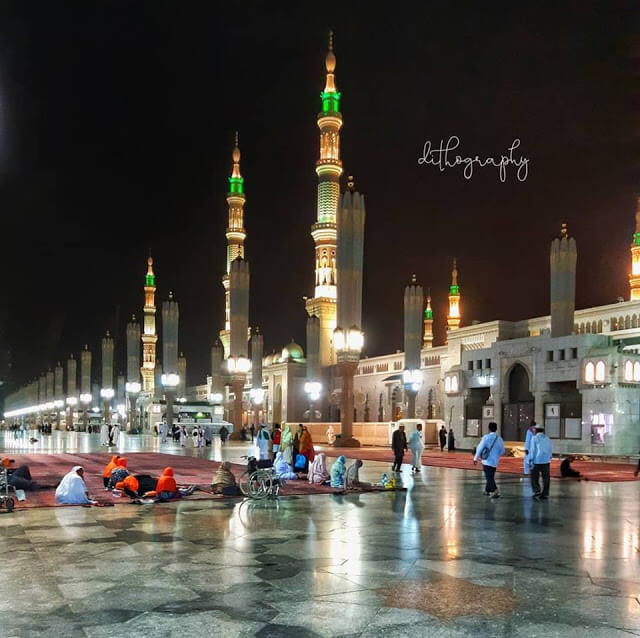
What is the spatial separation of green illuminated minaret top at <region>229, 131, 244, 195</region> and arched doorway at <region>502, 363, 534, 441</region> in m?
51.7

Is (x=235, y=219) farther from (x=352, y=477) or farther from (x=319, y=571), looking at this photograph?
(x=319, y=571)

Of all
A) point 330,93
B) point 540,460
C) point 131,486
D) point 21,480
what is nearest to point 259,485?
point 131,486

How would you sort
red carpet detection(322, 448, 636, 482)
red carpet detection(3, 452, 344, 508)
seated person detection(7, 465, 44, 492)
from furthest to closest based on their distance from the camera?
red carpet detection(322, 448, 636, 482)
seated person detection(7, 465, 44, 492)
red carpet detection(3, 452, 344, 508)

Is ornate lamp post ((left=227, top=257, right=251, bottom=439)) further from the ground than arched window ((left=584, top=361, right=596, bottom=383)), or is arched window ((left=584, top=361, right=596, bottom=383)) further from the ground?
ornate lamp post ((left=227, top=257, right=251, bottom=439))

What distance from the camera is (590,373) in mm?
26469

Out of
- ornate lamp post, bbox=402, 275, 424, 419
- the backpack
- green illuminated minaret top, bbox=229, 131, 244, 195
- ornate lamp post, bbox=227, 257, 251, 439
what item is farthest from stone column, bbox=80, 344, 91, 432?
the backpack

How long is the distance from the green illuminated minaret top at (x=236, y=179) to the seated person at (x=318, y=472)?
65202 millimetres

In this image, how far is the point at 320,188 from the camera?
5941 cm

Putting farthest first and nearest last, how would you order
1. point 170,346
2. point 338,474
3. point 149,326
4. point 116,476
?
point 149,326 < point 170,346 < point 338,474 < point 116,476

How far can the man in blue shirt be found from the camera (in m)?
12.6

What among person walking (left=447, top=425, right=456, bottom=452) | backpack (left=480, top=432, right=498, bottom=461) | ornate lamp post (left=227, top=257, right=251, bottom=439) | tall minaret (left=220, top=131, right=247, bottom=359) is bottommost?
person walking (left=447, top=425, right=456, bottom=452)

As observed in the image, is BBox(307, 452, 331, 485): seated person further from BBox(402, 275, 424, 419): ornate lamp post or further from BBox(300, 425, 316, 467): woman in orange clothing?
BBox(402, 275, 424, 419): ornate lamp post

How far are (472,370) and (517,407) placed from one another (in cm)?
310

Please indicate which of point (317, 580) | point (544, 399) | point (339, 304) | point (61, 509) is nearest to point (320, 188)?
point (339, 304)
